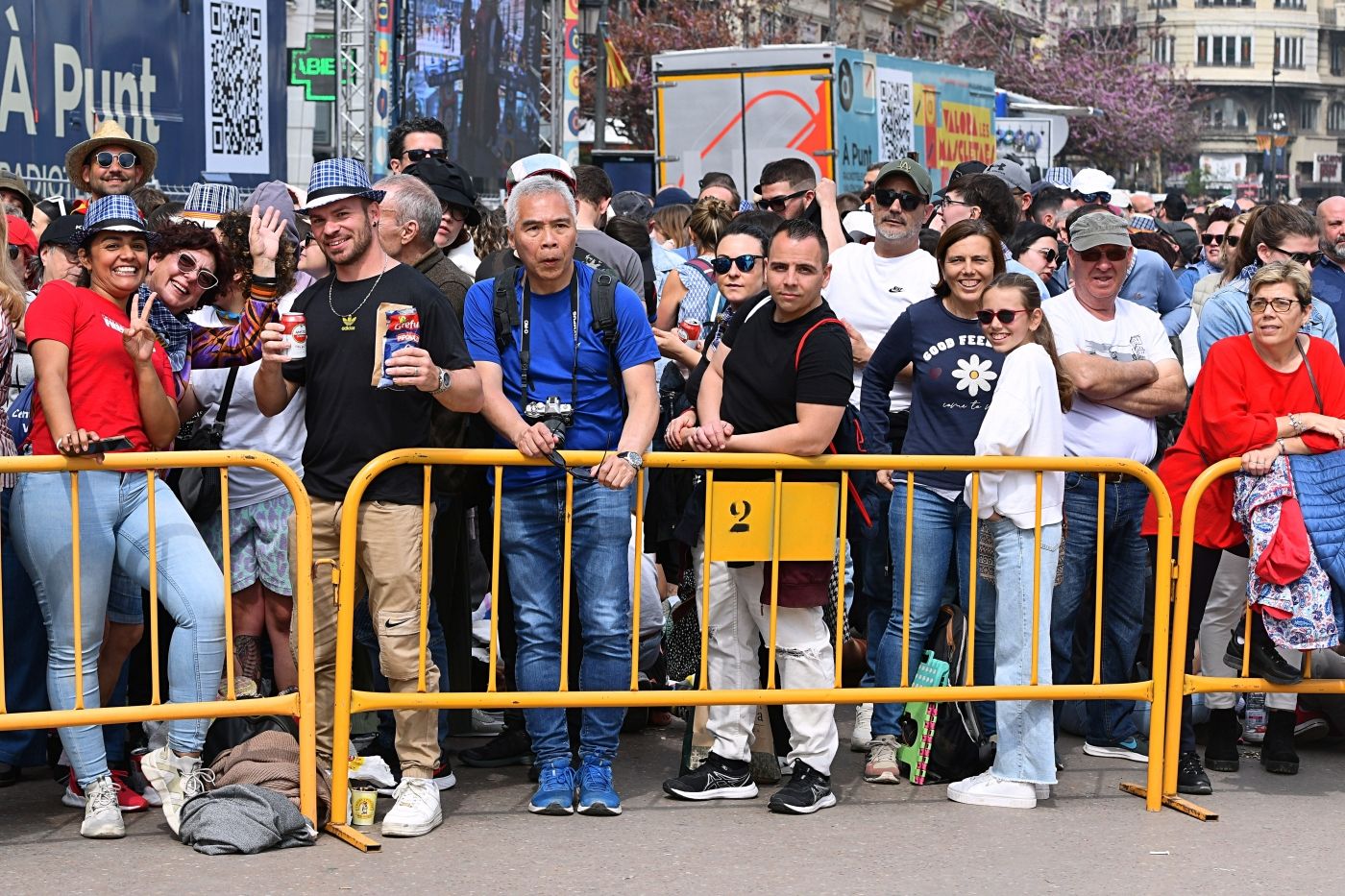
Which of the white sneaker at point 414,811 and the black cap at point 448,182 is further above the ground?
the black cap at point 448,182

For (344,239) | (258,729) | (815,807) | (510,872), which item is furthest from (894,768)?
(344,239)

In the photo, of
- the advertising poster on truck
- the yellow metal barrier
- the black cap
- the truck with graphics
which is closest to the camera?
the yellow metal barrier

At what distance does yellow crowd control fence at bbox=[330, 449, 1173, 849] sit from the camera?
19.5ft

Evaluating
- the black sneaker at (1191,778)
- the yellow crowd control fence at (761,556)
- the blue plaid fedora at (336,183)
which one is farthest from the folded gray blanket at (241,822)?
the black sneaker at (1191,778)

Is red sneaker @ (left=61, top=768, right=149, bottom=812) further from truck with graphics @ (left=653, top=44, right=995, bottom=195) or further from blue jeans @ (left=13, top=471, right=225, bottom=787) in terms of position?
truck with graphics @ (left=653, top=44, right=995, bottom=195)

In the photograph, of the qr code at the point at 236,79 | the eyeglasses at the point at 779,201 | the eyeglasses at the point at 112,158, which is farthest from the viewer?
the qr code at the point at 236,79

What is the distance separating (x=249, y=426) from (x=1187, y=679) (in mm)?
3466

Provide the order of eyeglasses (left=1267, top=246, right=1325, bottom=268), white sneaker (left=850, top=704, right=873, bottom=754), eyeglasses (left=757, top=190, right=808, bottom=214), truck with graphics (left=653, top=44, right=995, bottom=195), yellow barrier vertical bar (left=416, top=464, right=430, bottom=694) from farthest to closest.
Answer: truck with graphics (left=653, top=44, right=995, bottom=195) < eyeglasses (left=757, top=190, right=808, bottom=214) < eyeglasses (left=1267, top=246, right=1325, bottom=268) < white sneaker (left=850, top=704, right=873, bottom=754) < yellow barrier vertical bar (left=416, top=464, right=430, bottom=694)

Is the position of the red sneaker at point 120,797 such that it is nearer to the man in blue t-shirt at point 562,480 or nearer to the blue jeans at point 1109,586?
the man in blue t-shirt at point 562,480

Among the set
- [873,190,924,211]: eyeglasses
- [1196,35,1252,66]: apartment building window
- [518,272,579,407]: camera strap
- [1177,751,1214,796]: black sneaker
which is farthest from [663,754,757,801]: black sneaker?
[1196,35,1252,66]: apartment building window

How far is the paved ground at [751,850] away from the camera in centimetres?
546

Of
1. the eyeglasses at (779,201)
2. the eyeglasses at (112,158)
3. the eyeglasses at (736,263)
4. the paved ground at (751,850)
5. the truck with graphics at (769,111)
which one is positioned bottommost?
the paved ground at (751,850)

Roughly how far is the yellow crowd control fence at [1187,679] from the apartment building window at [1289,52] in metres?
136

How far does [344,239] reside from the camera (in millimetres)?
5941
